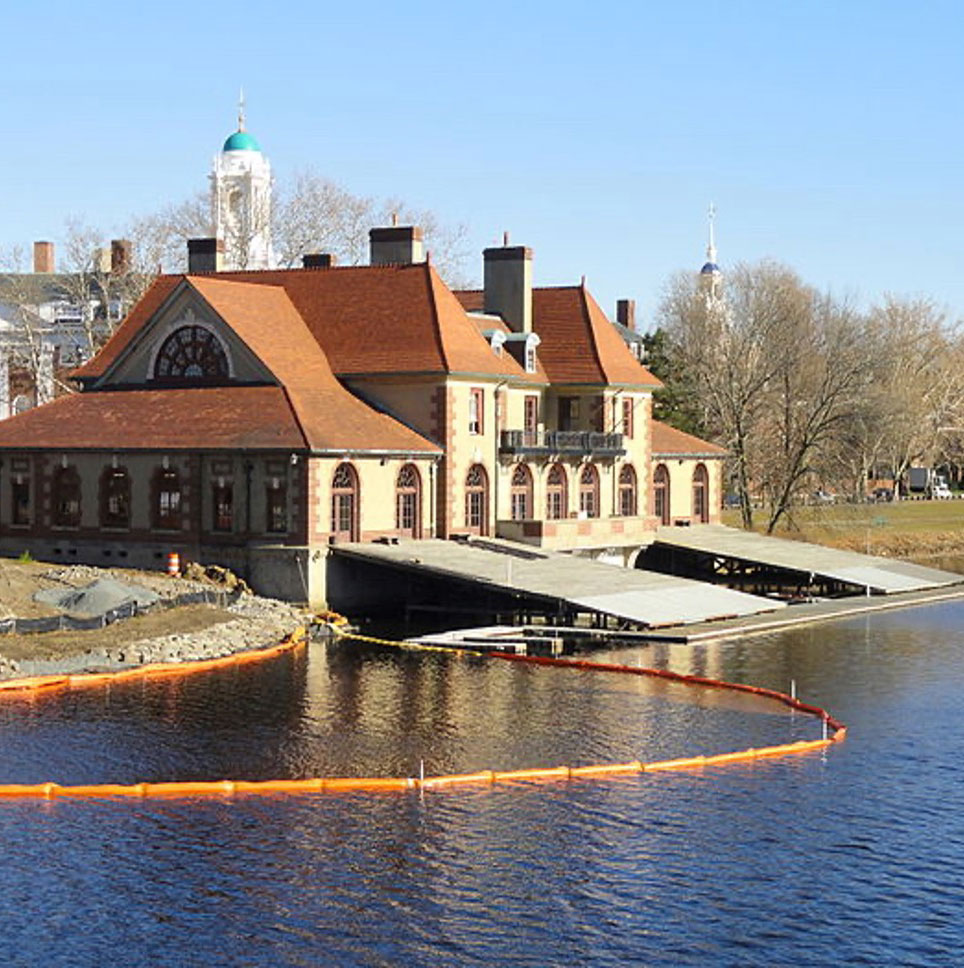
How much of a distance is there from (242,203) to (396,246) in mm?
40412

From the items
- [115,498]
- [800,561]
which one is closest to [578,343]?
[800,561]

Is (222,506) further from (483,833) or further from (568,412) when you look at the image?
(483,833)

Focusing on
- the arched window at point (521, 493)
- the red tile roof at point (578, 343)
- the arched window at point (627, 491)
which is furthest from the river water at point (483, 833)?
the arched window at point (627, 491)

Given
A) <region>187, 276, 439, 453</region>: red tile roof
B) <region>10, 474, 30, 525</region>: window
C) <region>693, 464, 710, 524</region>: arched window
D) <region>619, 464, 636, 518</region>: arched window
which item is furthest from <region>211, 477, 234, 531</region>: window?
<region>693, 464, 710, 524</region>: arched window

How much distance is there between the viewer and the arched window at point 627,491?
262 feet

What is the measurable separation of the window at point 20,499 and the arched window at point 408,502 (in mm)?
14960

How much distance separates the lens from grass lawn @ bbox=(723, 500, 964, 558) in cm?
9881

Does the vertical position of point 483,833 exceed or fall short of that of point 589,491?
it falls short

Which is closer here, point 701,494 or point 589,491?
point 589,491

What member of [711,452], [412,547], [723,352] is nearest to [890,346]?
[723,352]

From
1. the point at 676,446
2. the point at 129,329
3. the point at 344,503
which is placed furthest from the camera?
the point at 676,446

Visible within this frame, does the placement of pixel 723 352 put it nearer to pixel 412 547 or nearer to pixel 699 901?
pixel 412 547

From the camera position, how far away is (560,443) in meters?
75.6

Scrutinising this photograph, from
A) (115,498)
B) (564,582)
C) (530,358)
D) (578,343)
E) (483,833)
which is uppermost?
(578,343)
